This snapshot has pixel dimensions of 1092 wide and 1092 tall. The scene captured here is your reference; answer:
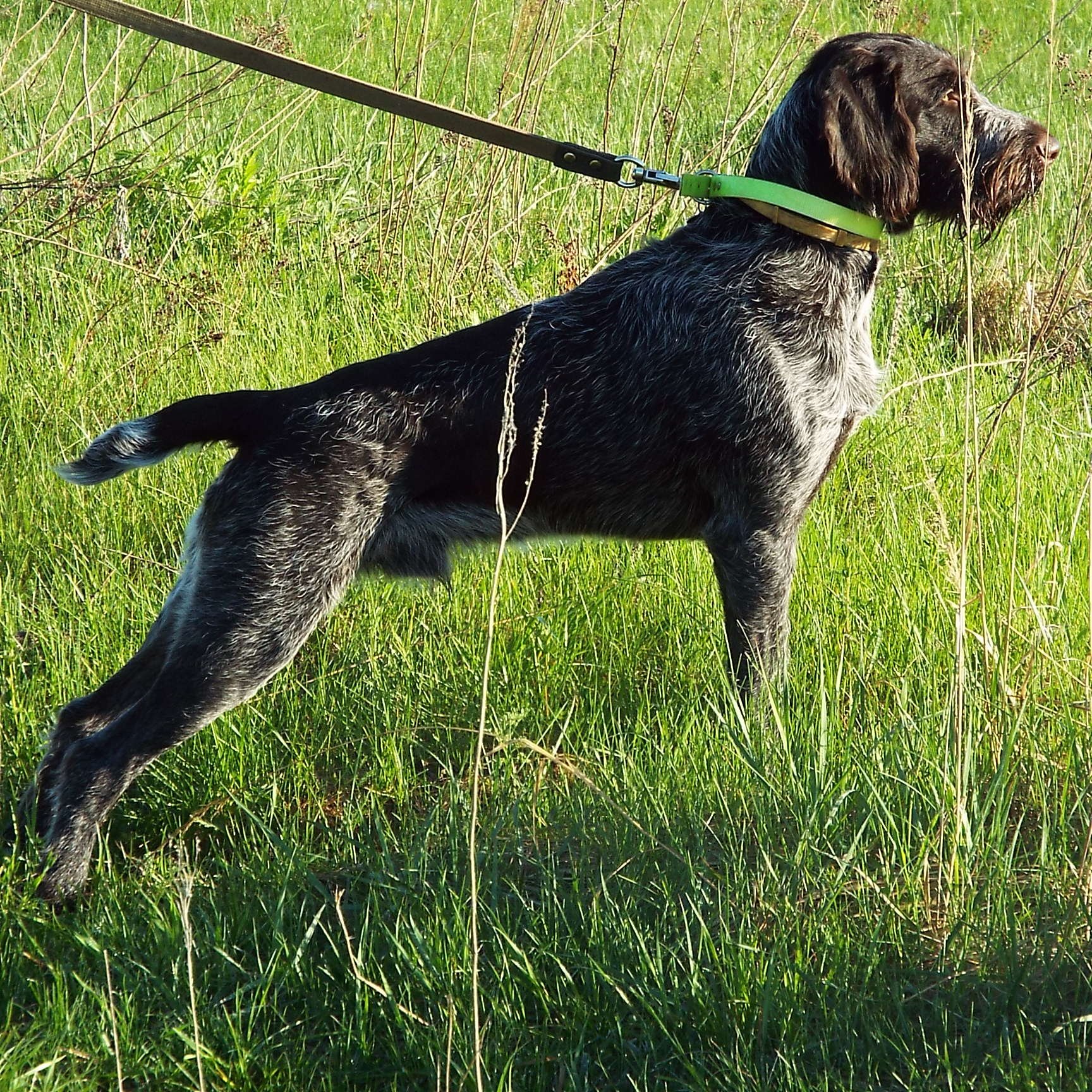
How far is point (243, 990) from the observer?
245 cm

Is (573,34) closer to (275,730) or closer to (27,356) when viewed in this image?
(27,356)

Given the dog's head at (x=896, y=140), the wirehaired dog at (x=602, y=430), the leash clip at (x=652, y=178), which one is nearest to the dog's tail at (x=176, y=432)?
the wirehaired dog at (x=602, y=430)

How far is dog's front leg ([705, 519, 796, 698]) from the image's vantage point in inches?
130

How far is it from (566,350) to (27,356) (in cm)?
274

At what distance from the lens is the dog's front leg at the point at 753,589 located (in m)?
3.31

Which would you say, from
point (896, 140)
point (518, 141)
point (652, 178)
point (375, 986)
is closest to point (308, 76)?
point (518, 141)

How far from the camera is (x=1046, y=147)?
3.37 meters

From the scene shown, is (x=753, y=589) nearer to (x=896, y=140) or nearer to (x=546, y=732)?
(x=546, y=732)

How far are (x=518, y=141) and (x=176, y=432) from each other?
113cm

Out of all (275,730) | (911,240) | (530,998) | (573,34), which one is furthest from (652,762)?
(573,34)

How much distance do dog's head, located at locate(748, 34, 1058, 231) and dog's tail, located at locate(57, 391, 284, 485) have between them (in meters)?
1.54

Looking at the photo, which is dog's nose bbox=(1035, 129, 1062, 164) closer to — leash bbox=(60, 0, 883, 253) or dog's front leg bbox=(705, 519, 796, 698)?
leash bbox=(60, 0, 883, 253)

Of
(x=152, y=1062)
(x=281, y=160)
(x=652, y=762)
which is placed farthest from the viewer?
(x=281, y=160)

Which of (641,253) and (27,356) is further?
(27,356)
